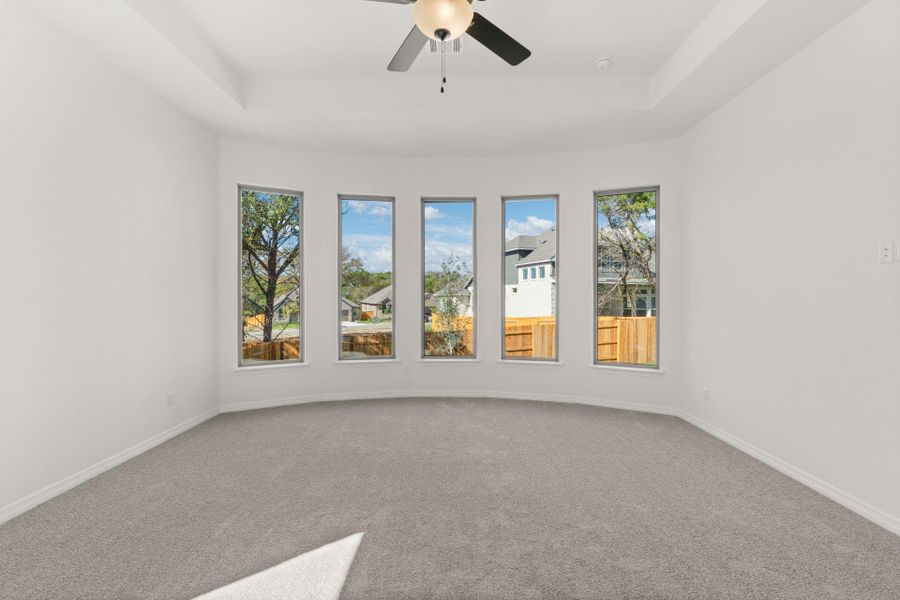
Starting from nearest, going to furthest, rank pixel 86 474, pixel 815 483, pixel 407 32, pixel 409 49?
pixel 409 49
pixel 815 483
pixel 86 474
pixel 407 32

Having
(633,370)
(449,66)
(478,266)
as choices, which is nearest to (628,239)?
(633,370)

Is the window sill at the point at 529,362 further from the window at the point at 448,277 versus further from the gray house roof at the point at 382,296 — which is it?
the gray house roof at the point at 382,296

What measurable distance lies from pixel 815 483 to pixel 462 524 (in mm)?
2280

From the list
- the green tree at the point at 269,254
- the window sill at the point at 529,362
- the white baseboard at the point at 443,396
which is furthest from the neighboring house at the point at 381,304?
the window sill at the point at 529,362

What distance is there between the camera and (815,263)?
2975mm

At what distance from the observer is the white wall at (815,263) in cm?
252

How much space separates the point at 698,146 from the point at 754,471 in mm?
2890

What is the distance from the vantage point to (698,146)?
439 centimetres

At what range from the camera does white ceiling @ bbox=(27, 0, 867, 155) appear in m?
3.00

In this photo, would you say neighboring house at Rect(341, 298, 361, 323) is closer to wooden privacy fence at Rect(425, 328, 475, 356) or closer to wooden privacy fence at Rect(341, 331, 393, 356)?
wooden privacy fence at Rect(341, 331, 393, 356)

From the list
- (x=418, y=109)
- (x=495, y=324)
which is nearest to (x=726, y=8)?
(x=418, y=109)

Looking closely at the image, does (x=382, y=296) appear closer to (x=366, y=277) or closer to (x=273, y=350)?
(x=366, y=277)

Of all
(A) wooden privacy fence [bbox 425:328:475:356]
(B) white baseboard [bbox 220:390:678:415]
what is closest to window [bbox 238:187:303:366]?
(B) white baseboard [bbox 220:390:678:415]

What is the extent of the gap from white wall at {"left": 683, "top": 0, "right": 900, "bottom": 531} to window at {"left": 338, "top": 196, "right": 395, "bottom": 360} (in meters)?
3.38
